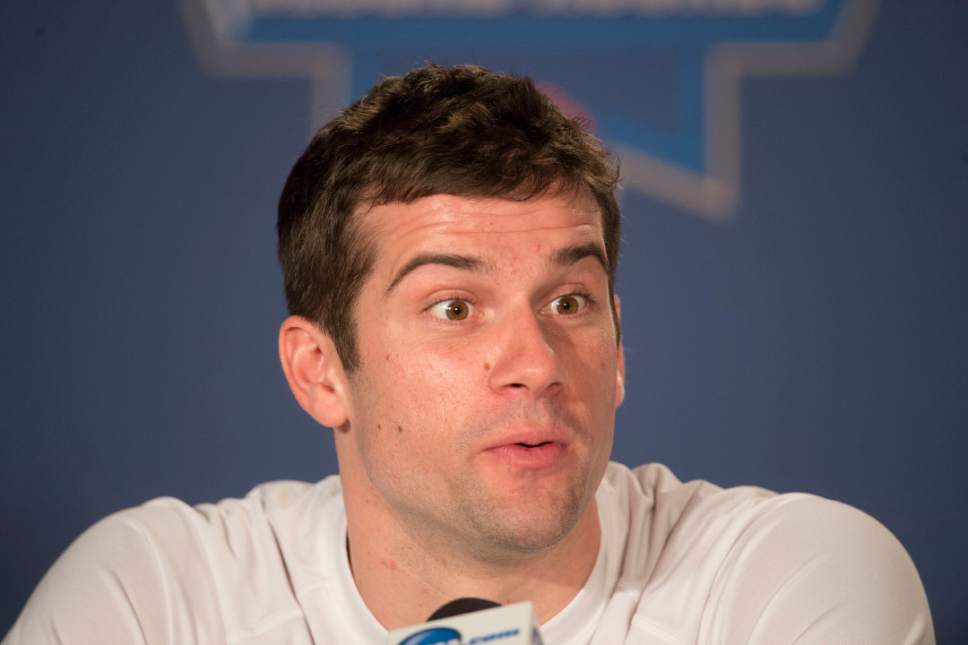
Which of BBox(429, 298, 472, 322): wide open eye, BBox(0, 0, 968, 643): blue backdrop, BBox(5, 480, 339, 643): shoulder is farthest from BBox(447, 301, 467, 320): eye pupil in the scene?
BBox(0, 0, 968, 643): blue backdrop

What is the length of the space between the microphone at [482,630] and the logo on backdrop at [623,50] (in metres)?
1.98


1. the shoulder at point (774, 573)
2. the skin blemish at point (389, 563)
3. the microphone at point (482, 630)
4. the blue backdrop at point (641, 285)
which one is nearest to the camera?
the microphone at point (482, 630)

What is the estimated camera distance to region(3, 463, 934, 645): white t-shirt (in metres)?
1.60

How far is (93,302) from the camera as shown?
117 inches

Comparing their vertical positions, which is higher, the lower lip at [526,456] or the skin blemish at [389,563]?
the lower lip at [526,456]

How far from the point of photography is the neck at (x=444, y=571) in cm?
175

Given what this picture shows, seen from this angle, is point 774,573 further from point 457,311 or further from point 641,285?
point 641,285

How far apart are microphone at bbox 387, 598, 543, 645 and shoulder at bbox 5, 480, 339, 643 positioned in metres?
0.76

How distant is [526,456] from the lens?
5.22 ft

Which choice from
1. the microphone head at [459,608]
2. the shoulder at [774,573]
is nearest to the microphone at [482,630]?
the microphone head at [459,608]

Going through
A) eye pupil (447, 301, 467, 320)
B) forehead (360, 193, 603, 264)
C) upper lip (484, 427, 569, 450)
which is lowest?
upper lip (484, 427, 569, 450)

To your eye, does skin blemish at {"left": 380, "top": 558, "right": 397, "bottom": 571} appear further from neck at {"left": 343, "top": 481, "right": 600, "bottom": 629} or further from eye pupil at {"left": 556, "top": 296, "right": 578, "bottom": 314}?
eye pupil at {"left": 556, "top": 296, "right": 578, "bottom": 314}

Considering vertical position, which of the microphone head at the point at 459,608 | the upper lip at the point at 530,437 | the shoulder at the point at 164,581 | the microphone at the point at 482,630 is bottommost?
the shoulder at the point at 164,581

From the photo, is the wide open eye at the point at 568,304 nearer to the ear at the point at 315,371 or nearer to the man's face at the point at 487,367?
the man's face at the point at 487,367
